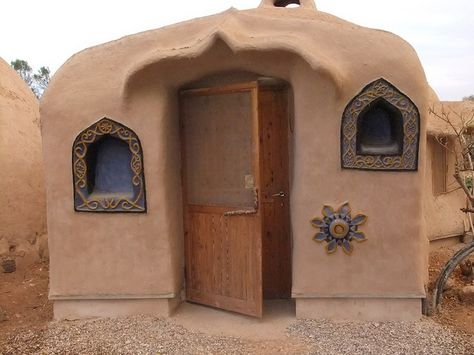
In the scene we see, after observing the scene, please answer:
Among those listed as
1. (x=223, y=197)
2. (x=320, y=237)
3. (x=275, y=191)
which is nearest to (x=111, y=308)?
(x=223, y=197)

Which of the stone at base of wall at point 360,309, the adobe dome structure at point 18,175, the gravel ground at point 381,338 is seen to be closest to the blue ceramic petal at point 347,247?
the stone at base of wall at point 360,309

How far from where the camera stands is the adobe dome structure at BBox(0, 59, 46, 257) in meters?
7.01

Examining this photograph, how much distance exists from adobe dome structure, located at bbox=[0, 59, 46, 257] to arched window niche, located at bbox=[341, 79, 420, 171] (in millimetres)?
5102

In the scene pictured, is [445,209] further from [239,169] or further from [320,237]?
[239,169]

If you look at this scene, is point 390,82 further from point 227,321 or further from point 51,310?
point 51,310

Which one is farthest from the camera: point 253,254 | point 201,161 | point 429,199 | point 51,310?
point 429,199

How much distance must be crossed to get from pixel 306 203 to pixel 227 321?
4.71 feet

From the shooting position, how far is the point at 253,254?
4.64m

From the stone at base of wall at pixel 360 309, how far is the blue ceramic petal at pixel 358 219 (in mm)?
745

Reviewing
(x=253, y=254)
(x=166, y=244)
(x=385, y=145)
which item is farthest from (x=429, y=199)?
(x=166, y=244)

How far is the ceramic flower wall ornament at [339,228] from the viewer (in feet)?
14.6

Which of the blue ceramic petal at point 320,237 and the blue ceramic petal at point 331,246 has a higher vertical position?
the blue ceramic petal at point 320,237

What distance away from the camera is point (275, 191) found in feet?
16.5

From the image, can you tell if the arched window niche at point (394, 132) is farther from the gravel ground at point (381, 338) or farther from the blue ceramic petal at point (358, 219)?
the gravel ground at point (381, 338)
